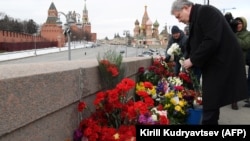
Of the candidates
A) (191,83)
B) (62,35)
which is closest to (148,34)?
(62,35)

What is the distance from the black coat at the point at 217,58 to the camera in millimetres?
3857

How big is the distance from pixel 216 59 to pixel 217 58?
0.04 ft

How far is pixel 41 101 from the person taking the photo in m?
2.91

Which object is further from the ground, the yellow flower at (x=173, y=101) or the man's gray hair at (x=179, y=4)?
the man's gray hair at (x=179, y=4)

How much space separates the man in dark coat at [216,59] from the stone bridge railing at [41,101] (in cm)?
113

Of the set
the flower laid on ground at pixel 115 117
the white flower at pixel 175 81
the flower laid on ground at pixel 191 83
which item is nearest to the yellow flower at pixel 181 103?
the flower laid on ground at pixel 191 83

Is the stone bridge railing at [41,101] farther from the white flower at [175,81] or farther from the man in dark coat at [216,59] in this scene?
the white flower at [175,81]

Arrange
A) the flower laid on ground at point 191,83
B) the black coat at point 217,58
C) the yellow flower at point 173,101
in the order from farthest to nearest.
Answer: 1. the flower laid on ground at point 191,83
2. the yellow flower at point 173,101
3. the black coat at point 217,58

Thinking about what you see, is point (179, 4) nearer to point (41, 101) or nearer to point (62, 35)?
point (41, 101)

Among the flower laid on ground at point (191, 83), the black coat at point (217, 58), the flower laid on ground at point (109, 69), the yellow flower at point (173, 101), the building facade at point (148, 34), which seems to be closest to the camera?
the black coat at point (217, 58)

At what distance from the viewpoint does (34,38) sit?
103 metres

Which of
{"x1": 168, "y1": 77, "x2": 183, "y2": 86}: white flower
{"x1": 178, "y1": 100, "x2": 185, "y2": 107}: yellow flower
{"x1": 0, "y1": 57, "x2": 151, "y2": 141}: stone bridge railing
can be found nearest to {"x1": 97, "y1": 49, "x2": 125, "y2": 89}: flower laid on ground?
{"x1": 0, "y1": 57, "x2": 151, "y2": 141}: stone bridge railing

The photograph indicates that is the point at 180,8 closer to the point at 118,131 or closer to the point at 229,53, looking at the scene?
the point at 229,53

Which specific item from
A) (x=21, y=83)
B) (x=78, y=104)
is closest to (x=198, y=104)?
(x=78, y=104)
